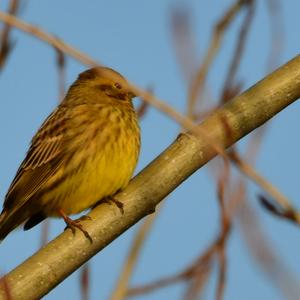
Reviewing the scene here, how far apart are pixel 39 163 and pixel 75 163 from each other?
42 centimetres

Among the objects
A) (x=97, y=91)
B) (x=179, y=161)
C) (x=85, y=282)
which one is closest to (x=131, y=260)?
(x=85, y=282)

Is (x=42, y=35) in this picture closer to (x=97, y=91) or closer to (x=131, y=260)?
(x=131, y=260)

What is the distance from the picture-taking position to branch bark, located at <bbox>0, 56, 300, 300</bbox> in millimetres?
4172

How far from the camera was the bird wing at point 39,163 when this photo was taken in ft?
19.4

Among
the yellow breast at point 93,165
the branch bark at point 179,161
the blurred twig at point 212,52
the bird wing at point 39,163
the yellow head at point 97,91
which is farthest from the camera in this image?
the yellow head at point 97,91

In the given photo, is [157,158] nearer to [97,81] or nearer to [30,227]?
[30,227]

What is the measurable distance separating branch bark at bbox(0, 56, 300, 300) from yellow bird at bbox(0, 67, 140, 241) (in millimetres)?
916

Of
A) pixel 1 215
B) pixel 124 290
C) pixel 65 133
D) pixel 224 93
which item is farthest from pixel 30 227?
pixel 224 93

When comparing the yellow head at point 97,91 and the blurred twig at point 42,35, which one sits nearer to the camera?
the blurred twig at point 42,35

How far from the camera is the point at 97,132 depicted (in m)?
6.05

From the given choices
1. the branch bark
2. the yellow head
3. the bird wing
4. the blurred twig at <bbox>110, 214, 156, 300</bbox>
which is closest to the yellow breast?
the bird wing

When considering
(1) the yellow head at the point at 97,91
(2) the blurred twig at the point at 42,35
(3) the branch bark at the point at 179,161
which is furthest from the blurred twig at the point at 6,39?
(1) the yellow head at the point at 97,91

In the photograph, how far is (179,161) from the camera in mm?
4316

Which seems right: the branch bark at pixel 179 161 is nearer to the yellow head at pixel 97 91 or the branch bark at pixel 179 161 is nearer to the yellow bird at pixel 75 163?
the yellow bird at pixel 75 163
